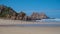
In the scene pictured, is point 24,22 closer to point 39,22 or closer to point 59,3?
point 39,22

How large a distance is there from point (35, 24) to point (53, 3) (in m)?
0.43

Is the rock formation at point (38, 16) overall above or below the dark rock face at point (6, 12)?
below

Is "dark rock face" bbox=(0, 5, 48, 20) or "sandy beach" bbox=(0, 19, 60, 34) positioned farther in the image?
"dark rock face" bbox=(0, 5, 48, 20)
